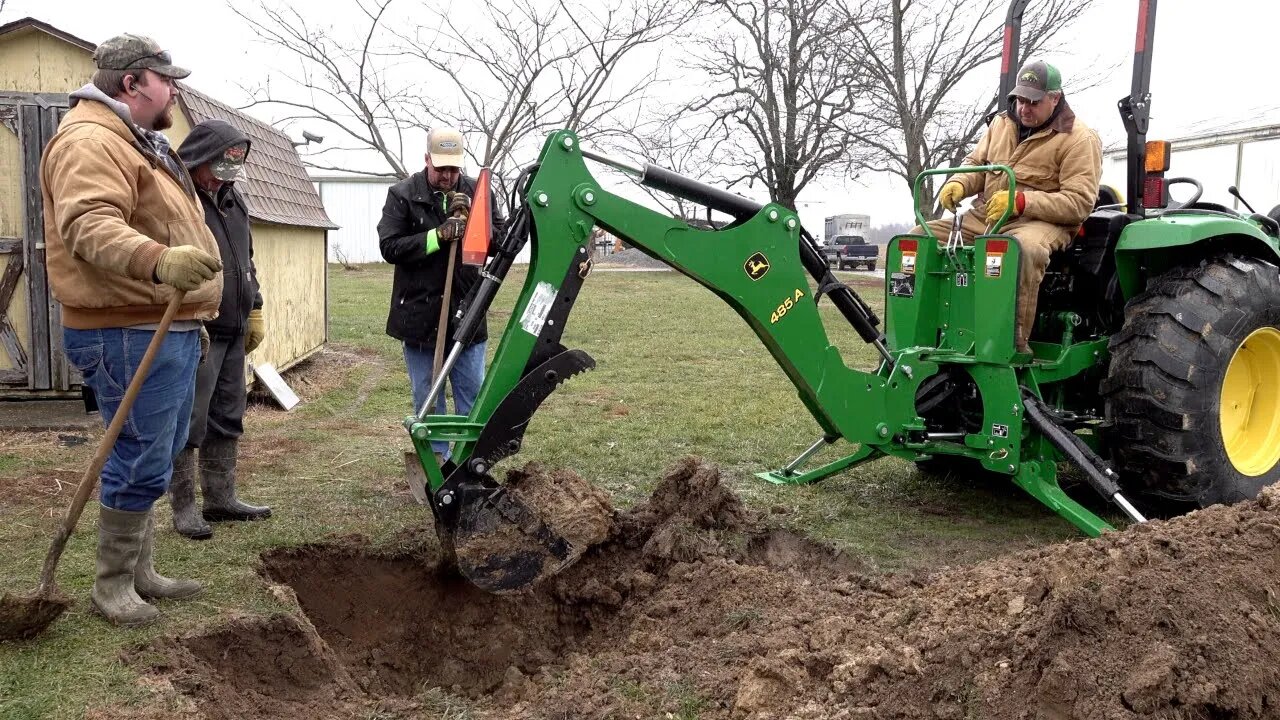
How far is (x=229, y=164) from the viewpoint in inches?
189

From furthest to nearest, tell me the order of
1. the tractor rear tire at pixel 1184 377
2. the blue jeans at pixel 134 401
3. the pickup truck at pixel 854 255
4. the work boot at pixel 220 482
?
the pickup truck at pixel 854 255
the work boot at pixel 220 482
the tractor rear tire at pixel 1184 377
the blue jeans at pixel 134 401

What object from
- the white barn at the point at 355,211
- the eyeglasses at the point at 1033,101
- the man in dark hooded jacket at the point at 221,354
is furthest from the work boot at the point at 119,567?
the white barn at the point at 355,211

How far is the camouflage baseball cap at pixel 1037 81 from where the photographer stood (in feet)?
16.5

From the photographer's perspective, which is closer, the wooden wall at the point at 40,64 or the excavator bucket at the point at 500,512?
the excavator bucket at the point at 500,512

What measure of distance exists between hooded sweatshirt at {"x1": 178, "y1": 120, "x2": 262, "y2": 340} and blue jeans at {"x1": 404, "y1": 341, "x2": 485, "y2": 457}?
0.89 metres

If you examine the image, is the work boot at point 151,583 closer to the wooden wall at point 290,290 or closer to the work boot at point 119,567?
the work boot at point 119,567

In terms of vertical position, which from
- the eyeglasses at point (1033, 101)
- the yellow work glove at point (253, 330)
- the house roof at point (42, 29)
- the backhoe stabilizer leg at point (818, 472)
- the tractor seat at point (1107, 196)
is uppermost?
the house roof at point (42, 29)

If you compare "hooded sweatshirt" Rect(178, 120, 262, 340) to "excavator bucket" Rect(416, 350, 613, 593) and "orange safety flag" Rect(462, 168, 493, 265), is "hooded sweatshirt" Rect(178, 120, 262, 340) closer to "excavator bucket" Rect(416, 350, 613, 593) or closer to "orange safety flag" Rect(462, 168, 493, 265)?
"orange safety flag" Rect(462, 168, 493, 265)

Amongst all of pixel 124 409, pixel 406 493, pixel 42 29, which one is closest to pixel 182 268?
pixel 124 409

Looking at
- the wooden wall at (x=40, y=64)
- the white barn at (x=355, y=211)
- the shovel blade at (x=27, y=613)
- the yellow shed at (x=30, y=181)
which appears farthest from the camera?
the white barn at (x=355, y=211)

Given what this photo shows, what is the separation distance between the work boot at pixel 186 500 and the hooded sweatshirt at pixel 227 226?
2.02 feet

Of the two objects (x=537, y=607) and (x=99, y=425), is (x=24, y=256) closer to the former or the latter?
(x=99, y=425)

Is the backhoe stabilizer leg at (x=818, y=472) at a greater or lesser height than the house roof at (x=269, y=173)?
lesser

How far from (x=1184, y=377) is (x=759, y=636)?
2.58 meters
